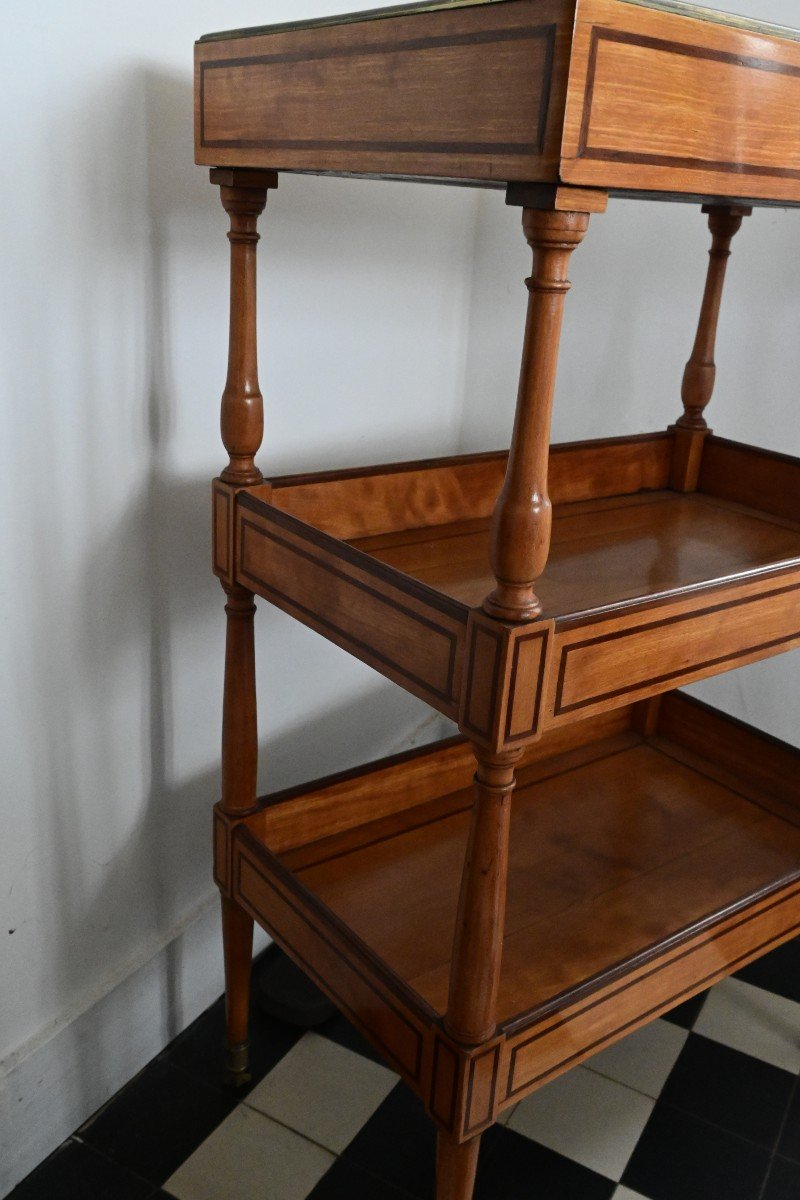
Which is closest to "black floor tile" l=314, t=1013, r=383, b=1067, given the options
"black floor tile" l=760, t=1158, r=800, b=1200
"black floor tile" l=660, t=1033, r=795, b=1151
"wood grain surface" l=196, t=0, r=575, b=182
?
"black floor tile" l=660, t=1033, r=795, b=1151

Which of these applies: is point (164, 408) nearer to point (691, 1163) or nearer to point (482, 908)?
point (482, 908)

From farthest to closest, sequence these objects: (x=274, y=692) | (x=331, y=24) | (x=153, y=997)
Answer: (x=274, y=692), (x=153, y=997), (x=331, y=24)

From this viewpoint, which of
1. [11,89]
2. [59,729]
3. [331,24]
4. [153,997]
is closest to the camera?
[331,24]

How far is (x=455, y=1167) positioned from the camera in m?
1.16

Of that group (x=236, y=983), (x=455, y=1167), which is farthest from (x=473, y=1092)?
(x=236, y=983)

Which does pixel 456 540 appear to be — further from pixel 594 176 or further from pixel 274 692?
pixel 594 176

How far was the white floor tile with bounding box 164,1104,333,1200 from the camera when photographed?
1.39 m

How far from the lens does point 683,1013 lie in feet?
5.75

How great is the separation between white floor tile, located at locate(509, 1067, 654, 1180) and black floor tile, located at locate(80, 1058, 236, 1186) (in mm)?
433

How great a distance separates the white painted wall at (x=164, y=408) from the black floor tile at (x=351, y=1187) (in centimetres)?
35

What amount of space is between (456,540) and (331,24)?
626 mm

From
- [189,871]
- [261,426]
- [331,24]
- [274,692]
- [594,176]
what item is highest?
[331,24]

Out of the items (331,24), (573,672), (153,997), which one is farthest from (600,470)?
(153,997)

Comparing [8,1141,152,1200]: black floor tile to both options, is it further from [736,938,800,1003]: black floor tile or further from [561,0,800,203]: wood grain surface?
[561,0,800,203]: wood grain surface
